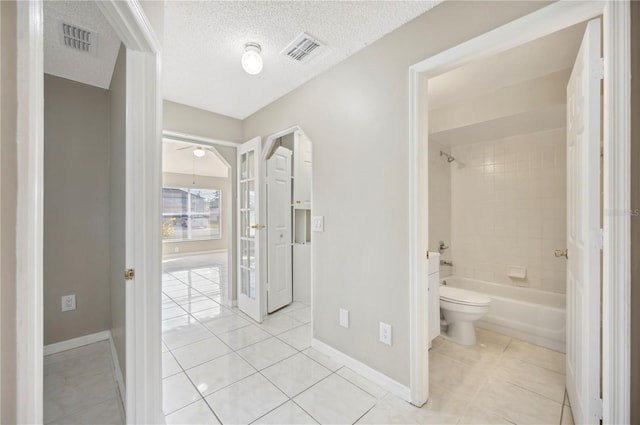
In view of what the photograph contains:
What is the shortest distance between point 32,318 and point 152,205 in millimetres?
829

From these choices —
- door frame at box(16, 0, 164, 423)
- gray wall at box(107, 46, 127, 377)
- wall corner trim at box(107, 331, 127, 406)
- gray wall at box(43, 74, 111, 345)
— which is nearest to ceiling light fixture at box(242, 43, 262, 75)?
door frame at box(16, 0, 164, 423)

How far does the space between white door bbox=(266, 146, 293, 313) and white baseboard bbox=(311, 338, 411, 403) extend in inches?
40.5

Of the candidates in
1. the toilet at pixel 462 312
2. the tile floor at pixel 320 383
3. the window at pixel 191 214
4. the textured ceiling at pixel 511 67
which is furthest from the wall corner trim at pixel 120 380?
the window at pixel 191 214

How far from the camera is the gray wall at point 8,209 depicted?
54 cm

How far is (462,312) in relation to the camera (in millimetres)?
2418

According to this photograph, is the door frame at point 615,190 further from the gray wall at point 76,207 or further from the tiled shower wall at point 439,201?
the gray wall at point 76,207

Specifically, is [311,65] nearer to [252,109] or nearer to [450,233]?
[252,109]

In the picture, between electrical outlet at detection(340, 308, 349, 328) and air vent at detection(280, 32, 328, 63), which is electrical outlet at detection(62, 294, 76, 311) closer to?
electrical outlet at detection(340, 308, 349, 328)

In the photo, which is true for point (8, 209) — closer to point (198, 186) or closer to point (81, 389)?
point (81, 389)

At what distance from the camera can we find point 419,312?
167 centimetres

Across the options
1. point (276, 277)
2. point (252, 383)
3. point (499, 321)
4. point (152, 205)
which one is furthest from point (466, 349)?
point (152, 205)

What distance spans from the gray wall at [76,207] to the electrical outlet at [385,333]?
2633mm

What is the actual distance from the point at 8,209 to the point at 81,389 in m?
2.03

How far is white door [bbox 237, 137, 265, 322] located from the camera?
3.01m
